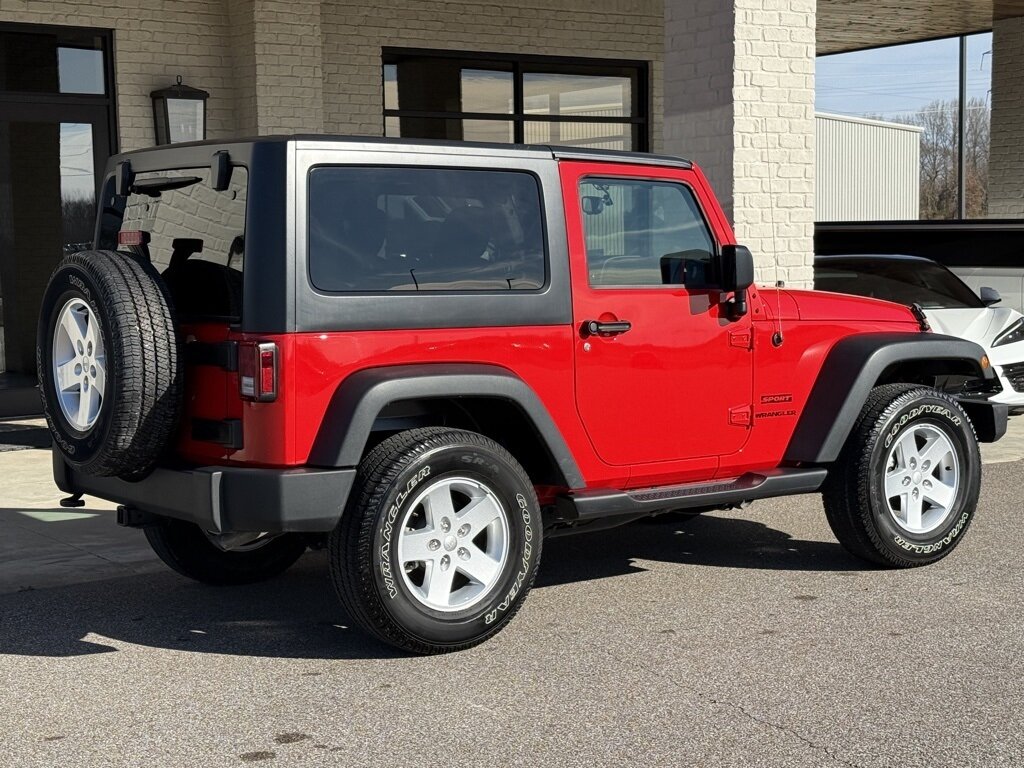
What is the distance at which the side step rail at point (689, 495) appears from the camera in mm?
5895

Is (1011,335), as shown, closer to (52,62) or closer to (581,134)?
(581,134)

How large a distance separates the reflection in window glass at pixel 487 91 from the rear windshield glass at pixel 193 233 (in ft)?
31.0

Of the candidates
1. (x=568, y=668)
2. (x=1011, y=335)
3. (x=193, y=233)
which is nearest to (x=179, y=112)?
(x=1011, y=335)

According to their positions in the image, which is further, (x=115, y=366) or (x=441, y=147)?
(x=441, y=147)

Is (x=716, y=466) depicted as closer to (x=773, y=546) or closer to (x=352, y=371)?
(x=773, y=546)

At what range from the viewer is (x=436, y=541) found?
5469 mm

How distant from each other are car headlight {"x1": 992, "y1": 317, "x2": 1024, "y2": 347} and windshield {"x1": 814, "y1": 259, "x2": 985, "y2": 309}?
0.46m

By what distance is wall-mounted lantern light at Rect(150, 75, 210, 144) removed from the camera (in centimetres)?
1273

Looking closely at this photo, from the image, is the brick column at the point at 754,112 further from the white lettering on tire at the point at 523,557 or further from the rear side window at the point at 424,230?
the white lettering on tire at the point at 523,557

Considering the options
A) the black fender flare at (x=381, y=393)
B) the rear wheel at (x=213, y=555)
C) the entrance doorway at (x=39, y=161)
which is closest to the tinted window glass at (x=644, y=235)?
the black fender flare at (x=381, y=393)

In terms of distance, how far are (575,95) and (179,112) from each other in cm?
499

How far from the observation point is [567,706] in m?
4.79

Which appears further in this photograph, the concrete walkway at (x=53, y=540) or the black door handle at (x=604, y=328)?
the concrete walkway at (x=53, y=540)

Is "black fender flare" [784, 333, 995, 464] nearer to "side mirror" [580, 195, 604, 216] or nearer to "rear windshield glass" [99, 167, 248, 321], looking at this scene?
"side mirror" [580, 195, 604, 216]
